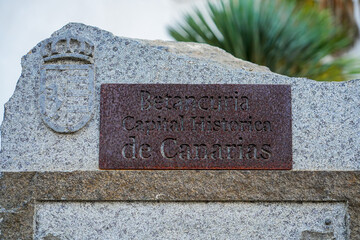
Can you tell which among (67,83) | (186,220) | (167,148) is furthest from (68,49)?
(186,220)

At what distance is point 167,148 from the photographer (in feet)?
13.3

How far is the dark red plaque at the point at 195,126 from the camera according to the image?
4023 mm

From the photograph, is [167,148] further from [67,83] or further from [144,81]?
[67,83]

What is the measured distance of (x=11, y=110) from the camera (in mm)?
4055

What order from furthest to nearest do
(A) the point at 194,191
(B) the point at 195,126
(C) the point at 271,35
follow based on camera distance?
(C) the point at 271,35 < (B) the point at 195,126 < (A) the point at 194,191

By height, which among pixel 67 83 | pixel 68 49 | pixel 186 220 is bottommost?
pixel 186 220

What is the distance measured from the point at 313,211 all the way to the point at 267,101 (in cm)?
81

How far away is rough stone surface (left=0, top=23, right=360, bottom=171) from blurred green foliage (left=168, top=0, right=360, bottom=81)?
4281mm

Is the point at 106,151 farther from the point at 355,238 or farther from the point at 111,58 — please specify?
the point at 355,238

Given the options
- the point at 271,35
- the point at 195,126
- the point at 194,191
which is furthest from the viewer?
the point at 271,35

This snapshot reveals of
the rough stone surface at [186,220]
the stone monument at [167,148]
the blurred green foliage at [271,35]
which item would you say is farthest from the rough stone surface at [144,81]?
the blurred green foliage at [271,35]

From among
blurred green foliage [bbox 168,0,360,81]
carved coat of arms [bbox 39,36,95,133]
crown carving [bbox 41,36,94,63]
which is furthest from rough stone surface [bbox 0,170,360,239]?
blurred green foliage [bbox 168,0,360,81]

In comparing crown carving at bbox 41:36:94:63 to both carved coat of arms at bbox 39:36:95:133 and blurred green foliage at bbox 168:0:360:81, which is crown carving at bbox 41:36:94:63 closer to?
carved coat of arms at bbox 39:36:95:133

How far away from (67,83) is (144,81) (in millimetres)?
533
